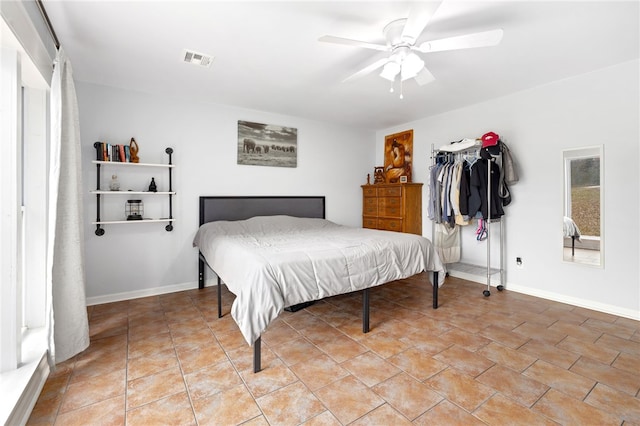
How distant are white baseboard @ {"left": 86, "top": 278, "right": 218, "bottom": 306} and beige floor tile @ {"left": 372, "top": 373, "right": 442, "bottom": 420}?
113 inches

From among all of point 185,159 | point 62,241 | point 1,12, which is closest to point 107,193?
point 185,159

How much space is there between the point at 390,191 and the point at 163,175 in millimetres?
3294

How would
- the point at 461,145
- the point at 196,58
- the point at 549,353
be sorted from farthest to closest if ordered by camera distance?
the point at 461,145, the point at 196,58, the point at 549,353

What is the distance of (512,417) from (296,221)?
3.06 m

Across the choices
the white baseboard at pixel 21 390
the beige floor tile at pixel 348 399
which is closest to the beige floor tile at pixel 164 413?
the white baseboard at pixel 21 390

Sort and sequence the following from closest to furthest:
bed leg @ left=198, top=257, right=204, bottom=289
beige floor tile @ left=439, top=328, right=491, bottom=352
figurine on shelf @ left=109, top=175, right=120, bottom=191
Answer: beige floor tile @ left=439, top=328, right=491, bottom=352 < figurine on shelf @ left=109, top=175, right=120, bottom=191 < bed leg @ left=198, top=257, right=204, bottom=289

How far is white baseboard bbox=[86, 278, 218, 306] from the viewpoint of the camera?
332 cm

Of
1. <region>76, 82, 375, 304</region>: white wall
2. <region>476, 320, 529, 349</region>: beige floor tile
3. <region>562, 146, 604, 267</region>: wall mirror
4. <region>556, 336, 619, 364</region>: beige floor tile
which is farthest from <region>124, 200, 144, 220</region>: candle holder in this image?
<region>562, 146, 604, 267</region>: wall mirror

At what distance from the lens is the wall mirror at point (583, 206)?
10.2 ft

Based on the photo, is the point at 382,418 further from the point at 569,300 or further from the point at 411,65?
the point at 569,300

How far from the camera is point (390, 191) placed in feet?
15.9

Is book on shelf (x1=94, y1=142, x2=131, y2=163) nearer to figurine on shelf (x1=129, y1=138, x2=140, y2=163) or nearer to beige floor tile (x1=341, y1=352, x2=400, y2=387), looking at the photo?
figurine on shelf (x1=129, y1=138, x2=140, y2=163)

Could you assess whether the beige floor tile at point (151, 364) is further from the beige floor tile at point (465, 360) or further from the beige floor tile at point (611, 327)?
the beige floor tile at point (611, 327)

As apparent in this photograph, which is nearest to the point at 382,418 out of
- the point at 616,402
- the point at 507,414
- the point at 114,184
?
the point at 507,414
